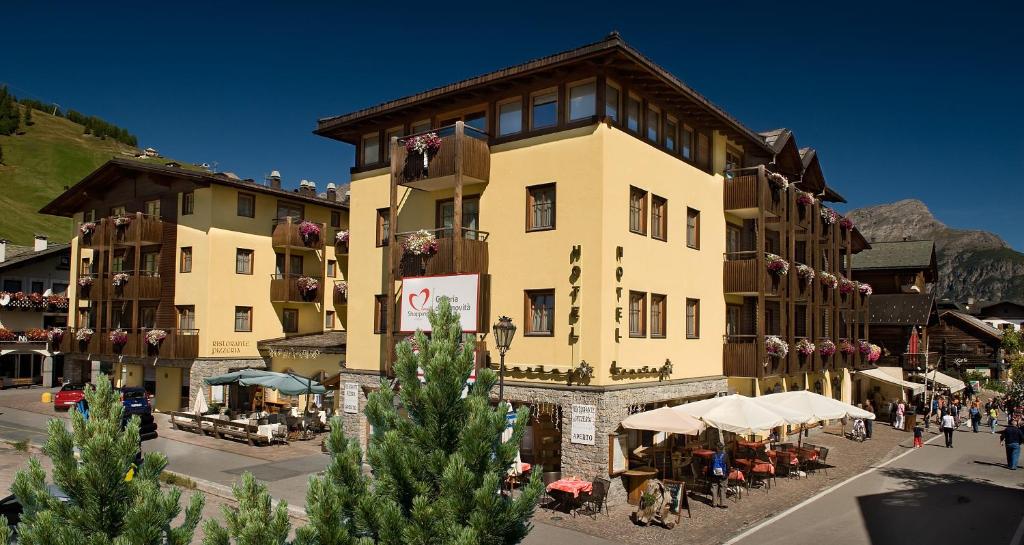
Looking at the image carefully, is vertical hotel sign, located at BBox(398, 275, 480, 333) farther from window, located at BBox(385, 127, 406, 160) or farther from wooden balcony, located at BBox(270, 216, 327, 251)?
wooden balcony, located at BBox(270, 216, 327, 251)

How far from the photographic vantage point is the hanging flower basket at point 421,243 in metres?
22.7

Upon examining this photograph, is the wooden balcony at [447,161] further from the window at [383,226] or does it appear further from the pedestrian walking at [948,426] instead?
the pedestrian walking at [948,426]

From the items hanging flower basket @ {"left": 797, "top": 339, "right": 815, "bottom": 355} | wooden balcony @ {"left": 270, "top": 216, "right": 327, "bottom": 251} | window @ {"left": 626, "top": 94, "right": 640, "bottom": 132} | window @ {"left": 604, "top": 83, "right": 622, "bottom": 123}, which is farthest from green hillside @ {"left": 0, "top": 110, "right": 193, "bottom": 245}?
window @ {"left": 604, "top": 83, "right": 622, "bottom": 123}

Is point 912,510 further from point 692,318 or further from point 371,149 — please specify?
point 371,149

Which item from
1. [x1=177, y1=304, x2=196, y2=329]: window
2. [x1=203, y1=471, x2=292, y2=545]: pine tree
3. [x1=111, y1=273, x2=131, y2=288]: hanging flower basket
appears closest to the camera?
[x1=203, y1=471, x2=292, y2=545]: pine tree

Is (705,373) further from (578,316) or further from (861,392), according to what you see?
(861,392)

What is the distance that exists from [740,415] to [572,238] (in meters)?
6.52

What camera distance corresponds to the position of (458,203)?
22000 millimetres

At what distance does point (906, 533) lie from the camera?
56.8 ft

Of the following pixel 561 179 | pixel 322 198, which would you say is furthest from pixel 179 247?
pixel 561 179

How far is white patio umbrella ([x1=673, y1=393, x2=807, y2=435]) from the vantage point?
19938mm

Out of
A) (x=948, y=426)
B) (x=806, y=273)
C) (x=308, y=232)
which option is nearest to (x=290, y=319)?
(x=308, y=232)

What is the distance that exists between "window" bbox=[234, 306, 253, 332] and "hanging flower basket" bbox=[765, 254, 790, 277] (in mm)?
25079

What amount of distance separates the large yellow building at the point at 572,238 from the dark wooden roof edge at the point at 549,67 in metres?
0.07
